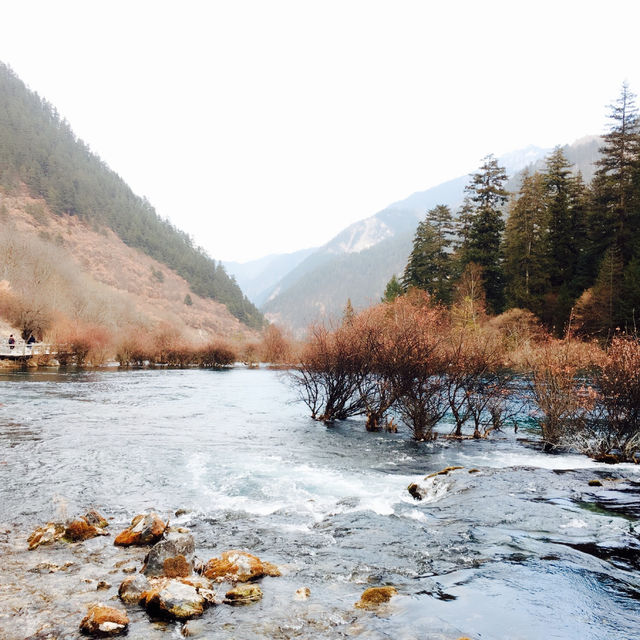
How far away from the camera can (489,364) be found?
16.5 metres

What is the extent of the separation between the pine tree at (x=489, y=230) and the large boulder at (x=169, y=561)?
5135cm

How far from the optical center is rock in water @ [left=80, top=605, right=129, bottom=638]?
4.75 meters

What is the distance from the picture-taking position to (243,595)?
5633 mm

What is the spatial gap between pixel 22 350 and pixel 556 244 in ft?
181

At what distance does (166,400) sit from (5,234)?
64.5 meters

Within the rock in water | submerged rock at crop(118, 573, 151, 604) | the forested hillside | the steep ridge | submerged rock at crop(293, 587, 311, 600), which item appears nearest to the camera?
the rock in water

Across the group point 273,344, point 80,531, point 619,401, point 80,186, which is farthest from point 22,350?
point 80,186

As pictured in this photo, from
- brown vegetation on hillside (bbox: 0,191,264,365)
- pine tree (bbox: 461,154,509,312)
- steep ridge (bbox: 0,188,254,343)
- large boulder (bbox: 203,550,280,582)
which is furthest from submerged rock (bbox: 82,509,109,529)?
pine tree (bbox: 461,154,509,312)

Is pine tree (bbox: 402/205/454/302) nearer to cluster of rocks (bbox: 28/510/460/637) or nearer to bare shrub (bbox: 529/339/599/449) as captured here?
bare shrub (bbox: 529/339/599/449)

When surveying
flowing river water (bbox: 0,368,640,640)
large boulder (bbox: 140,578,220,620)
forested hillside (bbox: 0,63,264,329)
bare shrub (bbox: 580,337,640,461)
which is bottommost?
flowing river water (bbox: 0,368,640,640)

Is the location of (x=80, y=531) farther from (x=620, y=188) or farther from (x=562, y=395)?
(x=620, y=188)

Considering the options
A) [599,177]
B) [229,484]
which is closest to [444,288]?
[599,177]

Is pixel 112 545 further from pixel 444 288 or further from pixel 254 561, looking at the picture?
pixel 444 288

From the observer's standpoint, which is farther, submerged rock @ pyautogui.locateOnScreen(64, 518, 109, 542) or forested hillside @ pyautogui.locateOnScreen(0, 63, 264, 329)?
forested hillside @ pyautogui.locateOnScreen(0, 63, 264, 329)
